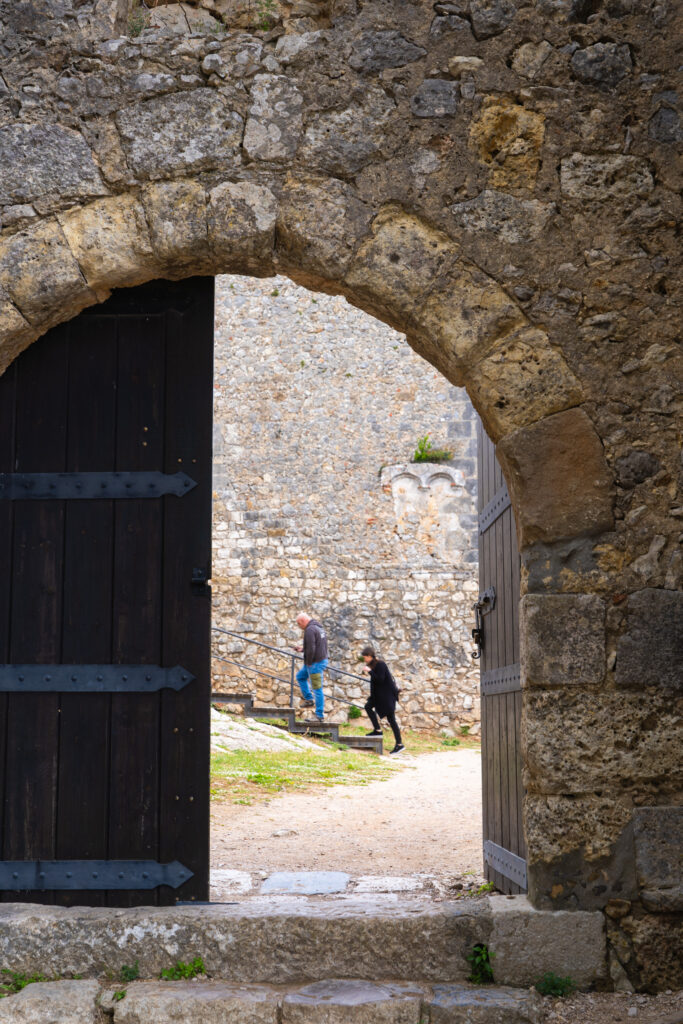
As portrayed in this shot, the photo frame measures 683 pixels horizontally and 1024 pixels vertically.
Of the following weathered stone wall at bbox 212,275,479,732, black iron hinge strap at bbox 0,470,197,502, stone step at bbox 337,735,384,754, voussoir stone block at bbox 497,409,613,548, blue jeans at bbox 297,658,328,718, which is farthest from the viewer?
weathered stone wall at bbox 212,275,479,732

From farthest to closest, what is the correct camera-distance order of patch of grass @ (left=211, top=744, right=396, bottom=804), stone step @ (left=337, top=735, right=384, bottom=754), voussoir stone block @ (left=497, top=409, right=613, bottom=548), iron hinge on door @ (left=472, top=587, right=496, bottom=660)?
stone step @ (left=337, top=735, right=384, bottom=754), patch of grass @ (left=211, top=744, right=396, bottom=804), iron hinge on door @ (left=472, top=587, right=496, bottom=660), voussoir stone block @ (left=497, top=409, right=613, bottom=548)

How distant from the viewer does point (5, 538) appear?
3.48 meters

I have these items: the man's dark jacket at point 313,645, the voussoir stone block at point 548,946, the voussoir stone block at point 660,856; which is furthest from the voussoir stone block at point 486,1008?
the man's dark jacket at point 313,645

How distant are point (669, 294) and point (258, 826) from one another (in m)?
4.51

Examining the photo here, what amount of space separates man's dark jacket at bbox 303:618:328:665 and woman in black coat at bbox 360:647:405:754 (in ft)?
2.13

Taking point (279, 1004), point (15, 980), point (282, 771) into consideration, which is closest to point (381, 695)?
point (282, 771)

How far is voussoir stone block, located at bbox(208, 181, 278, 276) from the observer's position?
3.36m

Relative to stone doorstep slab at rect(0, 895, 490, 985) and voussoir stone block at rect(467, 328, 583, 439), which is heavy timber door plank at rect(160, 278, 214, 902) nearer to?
stone doorstep slab at rect(0, 895, 490, 985)

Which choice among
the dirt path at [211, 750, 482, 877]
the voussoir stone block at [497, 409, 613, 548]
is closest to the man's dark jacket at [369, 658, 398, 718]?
the dirt path at [211, 750, 482, 877]

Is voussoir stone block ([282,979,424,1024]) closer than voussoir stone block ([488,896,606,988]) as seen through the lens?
Yes

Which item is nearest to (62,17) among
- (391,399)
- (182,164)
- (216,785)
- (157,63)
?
(157,63)

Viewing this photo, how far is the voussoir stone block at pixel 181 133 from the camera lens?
11.2 feet

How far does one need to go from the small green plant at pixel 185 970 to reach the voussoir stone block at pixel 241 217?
2378 millimetres

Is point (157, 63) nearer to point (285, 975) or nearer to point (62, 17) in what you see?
point (62, 17)
